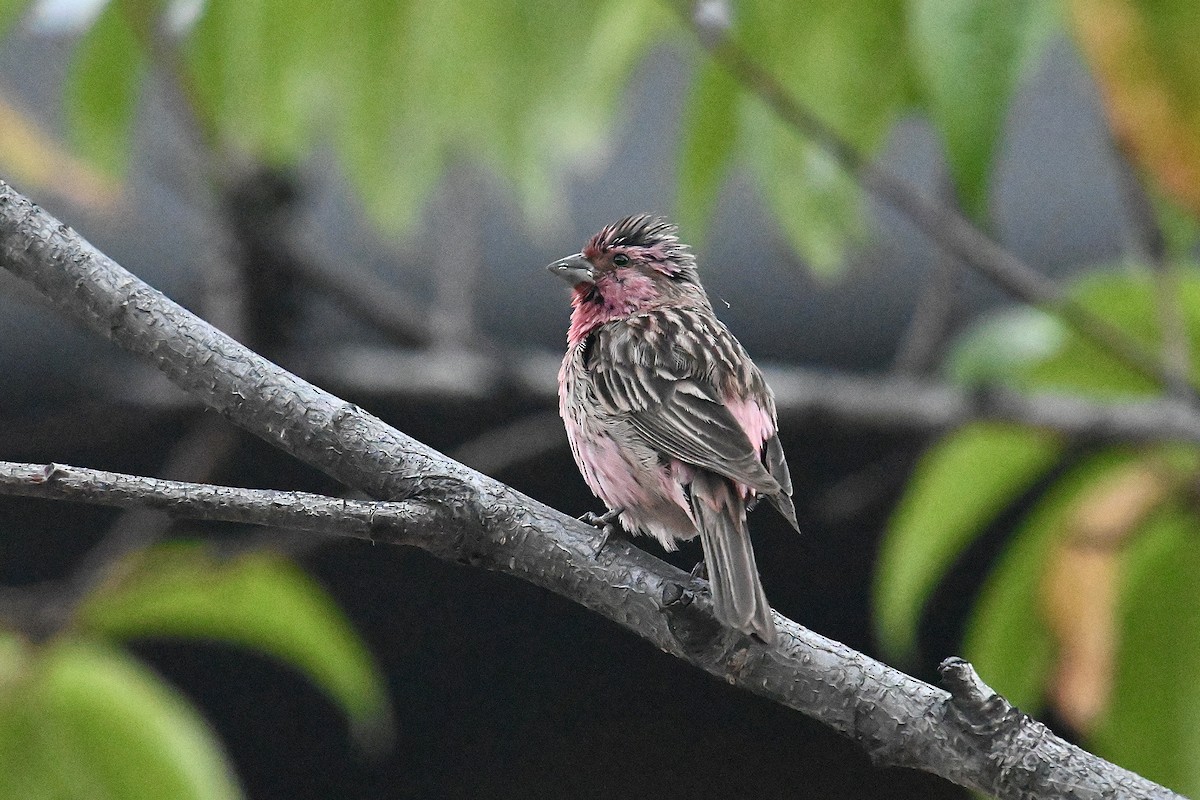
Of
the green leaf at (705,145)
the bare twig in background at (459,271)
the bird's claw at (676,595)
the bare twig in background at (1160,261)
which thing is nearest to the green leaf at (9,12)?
the green leaf at (705,145)

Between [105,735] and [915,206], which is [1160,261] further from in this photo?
[105,735]

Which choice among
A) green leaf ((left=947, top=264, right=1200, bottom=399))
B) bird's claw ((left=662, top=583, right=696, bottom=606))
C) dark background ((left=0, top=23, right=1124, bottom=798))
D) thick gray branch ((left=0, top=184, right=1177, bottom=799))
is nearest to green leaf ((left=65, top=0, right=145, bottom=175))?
thick gray branch ((left=0, top=184, right=1177, bottom=799))

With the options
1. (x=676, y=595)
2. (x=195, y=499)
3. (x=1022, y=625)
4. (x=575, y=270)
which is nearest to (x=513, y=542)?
(x=676, y=595)

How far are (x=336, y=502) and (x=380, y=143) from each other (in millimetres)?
1393

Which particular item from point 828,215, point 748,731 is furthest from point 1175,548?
point 748,731

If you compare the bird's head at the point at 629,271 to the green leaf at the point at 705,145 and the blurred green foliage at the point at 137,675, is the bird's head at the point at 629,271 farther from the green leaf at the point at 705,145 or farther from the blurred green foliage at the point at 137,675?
the blurred green foliage at the point at 137,675

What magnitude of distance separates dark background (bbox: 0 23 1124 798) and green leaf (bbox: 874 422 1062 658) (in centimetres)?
191

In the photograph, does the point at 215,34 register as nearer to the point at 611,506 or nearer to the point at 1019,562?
the point at 611,506

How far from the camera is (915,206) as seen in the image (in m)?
3.14

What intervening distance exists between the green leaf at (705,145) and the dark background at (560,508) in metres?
3.07

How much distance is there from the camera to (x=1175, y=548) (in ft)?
12.1

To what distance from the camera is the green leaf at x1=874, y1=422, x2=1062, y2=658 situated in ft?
12.2

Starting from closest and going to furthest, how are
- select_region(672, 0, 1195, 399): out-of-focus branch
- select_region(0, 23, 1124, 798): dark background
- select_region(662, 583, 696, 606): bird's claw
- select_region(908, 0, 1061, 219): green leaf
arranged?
select_region(908, 0, 1061, 219): green leaf → select_region(662, 583, 696, 606): bird's claw → select_region(672, 0, 1195, 399): out-of-focus branch → select_region(0, 23, 1124, 798): dark background

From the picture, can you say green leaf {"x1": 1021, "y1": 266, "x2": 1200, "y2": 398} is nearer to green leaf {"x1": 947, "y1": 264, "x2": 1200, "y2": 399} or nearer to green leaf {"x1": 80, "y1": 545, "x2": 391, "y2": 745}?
green leaf {"x1": 947, "y1": 264, "x2": 1200, "y2": 399}
